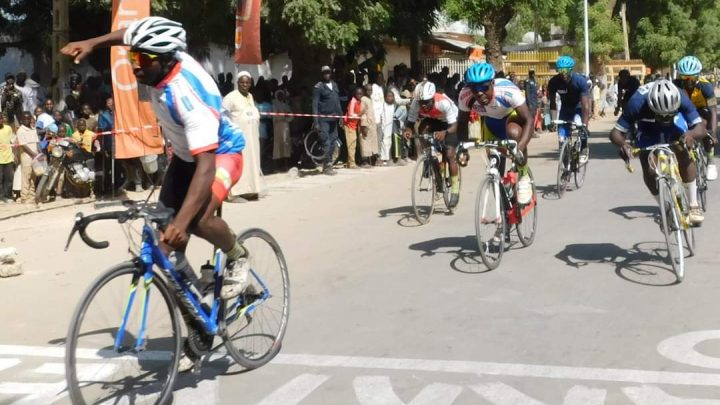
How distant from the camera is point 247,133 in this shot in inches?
587

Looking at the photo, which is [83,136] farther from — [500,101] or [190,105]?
[190,105]

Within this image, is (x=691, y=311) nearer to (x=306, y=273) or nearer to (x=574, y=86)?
(x=306, y=273)

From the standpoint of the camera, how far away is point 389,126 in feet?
66.2

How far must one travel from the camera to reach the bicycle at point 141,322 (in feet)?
16.5

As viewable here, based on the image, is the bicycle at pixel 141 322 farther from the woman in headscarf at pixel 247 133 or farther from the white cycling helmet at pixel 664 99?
the woman in headscarf at pixel 247 133

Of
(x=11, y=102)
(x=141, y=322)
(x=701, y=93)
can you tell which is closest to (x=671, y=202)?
(x=701, y=93)

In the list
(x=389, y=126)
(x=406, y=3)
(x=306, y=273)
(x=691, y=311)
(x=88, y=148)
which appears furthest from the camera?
(x=406, y=3)

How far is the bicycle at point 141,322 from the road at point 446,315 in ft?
0.99

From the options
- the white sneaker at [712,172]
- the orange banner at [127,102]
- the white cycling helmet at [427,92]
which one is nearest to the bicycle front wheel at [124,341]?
the white cycling helmet at [427,92]

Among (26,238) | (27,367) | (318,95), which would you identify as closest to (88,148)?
(26,238)

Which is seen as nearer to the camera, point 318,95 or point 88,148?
point 88,148

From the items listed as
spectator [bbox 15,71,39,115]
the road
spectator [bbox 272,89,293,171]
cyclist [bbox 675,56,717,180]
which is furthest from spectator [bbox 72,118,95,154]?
cyclist [bbox 675,56,717,180]

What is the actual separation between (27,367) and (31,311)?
1697 millimetres

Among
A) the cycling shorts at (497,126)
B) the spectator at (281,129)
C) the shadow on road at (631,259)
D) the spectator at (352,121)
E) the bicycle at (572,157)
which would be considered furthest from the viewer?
the spectator at (352,121)
